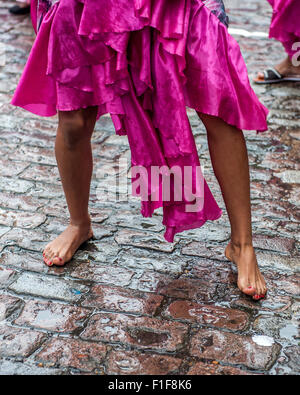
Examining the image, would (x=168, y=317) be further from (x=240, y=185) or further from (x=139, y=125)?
(x=139, y=125)

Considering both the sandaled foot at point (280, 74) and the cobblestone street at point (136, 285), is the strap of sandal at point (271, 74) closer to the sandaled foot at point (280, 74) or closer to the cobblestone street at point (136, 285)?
the sandaled foot at point (280, 74)

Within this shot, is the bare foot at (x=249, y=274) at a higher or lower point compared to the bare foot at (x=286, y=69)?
higher

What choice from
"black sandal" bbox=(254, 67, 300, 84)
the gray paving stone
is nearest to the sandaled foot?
"black sandal" bbox=(254, 67, 300, 84)

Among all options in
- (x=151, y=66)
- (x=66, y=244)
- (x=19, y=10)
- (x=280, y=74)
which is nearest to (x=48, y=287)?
(x=66, y=244)

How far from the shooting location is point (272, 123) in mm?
4496

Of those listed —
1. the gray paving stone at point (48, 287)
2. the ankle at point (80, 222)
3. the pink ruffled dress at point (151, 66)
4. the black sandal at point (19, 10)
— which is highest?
the pink ruffled dress at point (151, 66)

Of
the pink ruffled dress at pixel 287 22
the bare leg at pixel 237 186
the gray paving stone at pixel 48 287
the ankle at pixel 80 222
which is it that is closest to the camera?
the bare leg at pixel 237 186

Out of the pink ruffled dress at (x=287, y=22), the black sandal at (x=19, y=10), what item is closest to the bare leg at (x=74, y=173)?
the pink ruffled dress at (x=287, y=22)

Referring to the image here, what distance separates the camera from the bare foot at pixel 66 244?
2.91m

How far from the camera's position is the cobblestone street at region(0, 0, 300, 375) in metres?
2.35

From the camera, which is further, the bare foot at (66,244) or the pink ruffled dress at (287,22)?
the pink ruffled dress at (287,22)

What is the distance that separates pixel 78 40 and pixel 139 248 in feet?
3.38

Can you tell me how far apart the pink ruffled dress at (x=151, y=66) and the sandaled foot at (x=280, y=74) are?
268 centimetres

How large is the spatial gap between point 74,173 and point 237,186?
706 mm
